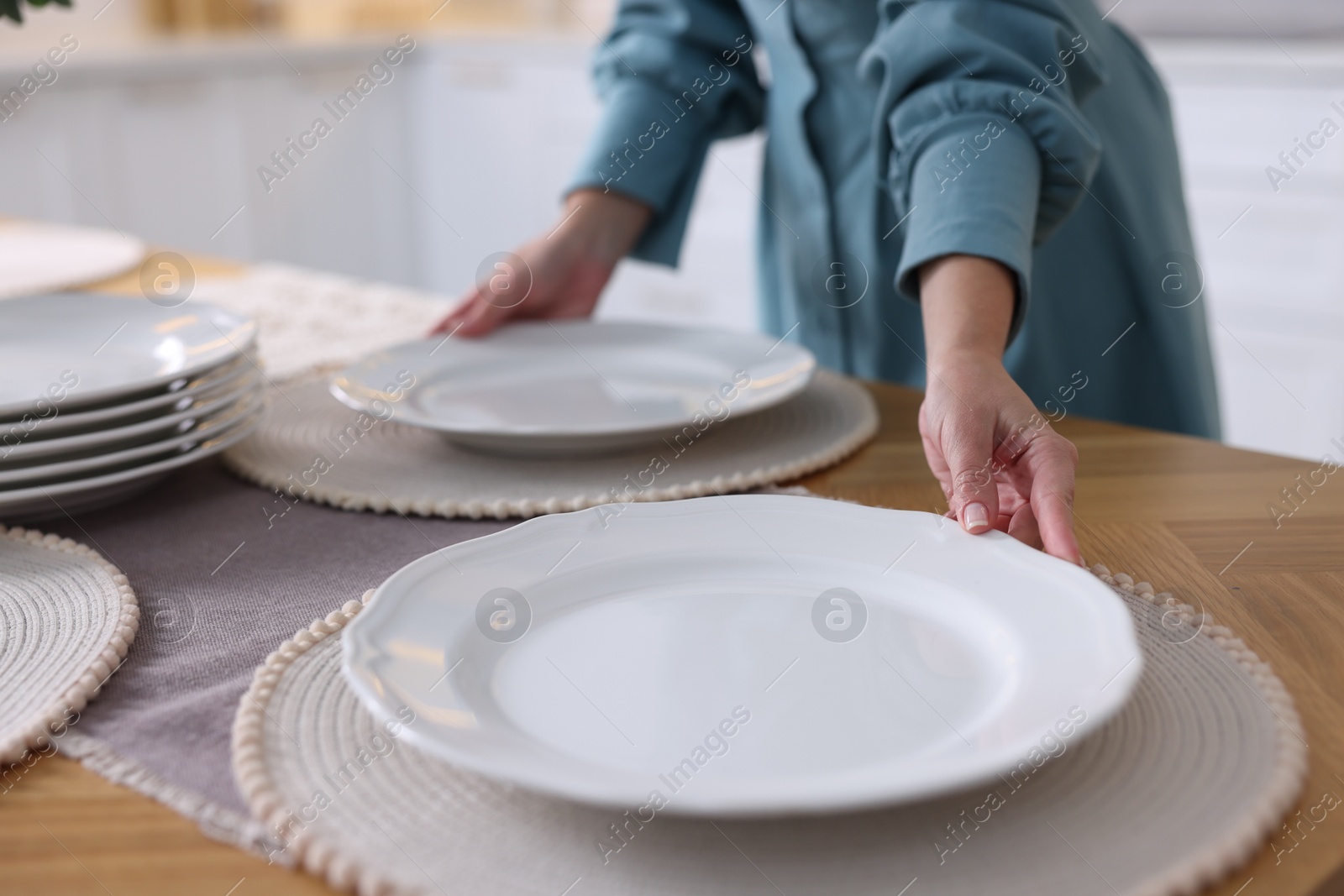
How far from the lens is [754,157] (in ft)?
9.05

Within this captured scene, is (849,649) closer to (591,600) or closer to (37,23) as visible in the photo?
(591,600)

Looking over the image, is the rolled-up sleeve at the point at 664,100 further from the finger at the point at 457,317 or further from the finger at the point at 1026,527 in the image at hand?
the finger at the point at 1026,527

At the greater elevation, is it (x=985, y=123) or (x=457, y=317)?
(x=985, y=123)

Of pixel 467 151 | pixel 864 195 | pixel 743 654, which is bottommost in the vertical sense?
pixel 467 151

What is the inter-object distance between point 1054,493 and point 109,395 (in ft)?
1.58

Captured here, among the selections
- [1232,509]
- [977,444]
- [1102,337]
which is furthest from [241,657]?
[1102,337]

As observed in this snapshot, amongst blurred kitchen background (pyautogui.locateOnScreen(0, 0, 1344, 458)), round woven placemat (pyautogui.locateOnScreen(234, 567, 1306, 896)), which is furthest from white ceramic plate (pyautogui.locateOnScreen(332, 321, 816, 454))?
blurred kitchen background (pyautogui.locateOnScreen(0, 0, 1344, 458))

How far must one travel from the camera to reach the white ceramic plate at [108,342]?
27.5 inches

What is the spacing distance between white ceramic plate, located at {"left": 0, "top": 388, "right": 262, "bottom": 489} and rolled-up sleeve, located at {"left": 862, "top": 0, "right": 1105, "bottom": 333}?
43cm

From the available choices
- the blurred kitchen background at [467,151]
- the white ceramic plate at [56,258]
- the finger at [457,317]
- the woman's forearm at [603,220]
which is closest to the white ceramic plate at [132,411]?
the finger at [457,317]

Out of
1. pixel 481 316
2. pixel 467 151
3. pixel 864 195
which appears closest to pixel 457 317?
pixel 481 316

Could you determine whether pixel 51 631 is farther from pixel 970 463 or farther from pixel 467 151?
pixel 467 151

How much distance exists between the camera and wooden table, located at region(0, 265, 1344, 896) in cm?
36

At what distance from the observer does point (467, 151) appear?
3322 millimetres
